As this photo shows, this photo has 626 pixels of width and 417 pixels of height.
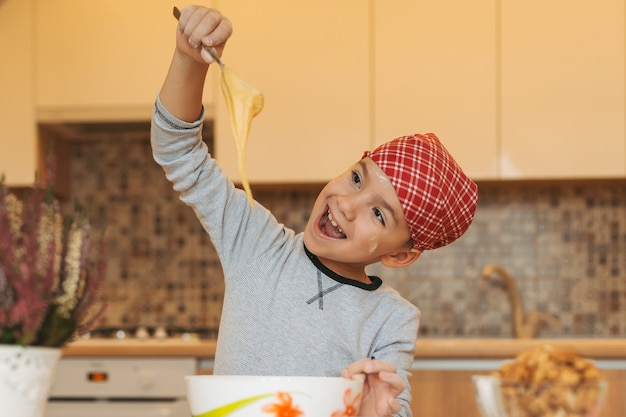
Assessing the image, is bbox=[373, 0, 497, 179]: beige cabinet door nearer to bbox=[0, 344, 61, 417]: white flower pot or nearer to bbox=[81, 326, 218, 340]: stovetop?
bbox=[81, 326, 218, 340]: stovetop

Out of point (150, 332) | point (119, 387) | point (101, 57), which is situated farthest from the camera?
point (150, 332)

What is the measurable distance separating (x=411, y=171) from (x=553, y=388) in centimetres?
52

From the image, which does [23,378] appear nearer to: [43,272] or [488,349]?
[43,272]

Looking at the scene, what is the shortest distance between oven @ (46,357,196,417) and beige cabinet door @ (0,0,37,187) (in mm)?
703

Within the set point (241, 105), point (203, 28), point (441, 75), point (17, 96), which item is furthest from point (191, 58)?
point (17, 96)

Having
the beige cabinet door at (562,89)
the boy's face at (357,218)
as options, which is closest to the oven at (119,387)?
the beige cabinet door at (562,89)

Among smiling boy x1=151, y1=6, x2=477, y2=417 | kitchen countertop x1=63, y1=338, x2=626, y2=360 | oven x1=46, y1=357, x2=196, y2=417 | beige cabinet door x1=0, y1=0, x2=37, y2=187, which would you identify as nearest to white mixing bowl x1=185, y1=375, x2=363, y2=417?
smiling boy x1=151, y1=6, x2=477, y2=417

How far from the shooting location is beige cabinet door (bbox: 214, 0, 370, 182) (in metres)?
2.59

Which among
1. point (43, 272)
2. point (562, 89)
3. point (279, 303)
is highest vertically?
point (562, 89)

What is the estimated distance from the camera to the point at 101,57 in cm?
271

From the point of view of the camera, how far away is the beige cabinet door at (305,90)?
→ 102 inches

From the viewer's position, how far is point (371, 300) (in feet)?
3.88

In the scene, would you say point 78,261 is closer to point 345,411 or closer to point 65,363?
point 345,411

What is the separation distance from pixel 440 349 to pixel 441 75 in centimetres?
87
